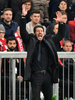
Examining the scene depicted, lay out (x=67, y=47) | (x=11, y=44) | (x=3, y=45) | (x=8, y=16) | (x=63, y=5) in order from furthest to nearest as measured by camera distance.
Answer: (x=63, y=5), (x=8, y=16), (x=67, y=47), (x=11, y=44), (x=3, y=45)

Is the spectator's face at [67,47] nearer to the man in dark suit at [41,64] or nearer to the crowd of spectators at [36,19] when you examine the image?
the crowd of spectators at [36,19]

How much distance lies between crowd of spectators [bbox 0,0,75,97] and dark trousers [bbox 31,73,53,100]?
48.4 inches

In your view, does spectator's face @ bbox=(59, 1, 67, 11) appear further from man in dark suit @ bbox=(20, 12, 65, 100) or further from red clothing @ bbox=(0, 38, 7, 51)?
man in dark suit @ bbox=(20, 12, 65, 100)

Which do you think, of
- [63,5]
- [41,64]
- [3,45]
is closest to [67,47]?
[3,45]

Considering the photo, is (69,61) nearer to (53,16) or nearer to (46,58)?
(46,58)

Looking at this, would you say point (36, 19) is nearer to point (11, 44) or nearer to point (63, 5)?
point (63, 5)

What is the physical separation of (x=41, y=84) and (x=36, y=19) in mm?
3202

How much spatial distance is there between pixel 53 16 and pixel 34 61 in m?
4.74

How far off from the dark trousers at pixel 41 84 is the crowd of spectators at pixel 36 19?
1.23 metres

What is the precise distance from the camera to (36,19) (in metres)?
12.5

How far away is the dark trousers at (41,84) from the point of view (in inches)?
380

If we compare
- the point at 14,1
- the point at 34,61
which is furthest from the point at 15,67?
the point at 14,1

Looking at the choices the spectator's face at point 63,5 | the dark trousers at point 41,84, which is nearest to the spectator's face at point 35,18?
the spectator's face at point 63,5

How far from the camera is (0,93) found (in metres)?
10.2
